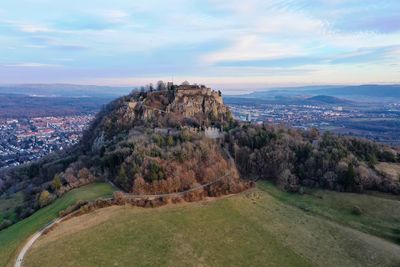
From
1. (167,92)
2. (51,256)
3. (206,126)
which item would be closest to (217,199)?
(51,256)

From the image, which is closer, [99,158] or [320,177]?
[320,177]

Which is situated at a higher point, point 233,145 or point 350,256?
point 233,145

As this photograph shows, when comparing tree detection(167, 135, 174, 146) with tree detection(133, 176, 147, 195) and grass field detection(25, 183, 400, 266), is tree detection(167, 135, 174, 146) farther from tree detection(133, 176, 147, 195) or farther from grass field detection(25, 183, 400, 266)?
grass field detection(25, 183, 400, 266)

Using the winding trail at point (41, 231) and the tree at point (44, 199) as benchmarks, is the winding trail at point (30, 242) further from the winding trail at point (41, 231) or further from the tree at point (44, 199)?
the tree at point (44, 199)

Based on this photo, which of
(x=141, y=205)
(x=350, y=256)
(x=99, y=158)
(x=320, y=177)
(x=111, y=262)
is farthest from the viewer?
(x=99, y=158)

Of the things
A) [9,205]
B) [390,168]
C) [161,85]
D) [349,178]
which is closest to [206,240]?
[349,178]

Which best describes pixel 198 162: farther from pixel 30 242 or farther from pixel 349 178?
pixel 30 242

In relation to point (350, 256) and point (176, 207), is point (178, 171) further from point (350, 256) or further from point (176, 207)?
point (350, 256)
